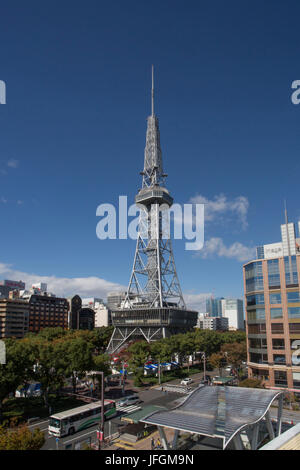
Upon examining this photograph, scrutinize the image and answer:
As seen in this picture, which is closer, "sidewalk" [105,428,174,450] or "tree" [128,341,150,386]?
Result: "sidewalk" [105,428,174,450]

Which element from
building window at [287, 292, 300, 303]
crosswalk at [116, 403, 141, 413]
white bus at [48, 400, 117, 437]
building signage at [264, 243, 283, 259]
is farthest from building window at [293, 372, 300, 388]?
white bus at [48, 400, 117, 437]

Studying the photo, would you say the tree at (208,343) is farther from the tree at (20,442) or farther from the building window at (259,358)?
the tree at (20,442)

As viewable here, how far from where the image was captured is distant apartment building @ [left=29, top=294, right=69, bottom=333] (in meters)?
164

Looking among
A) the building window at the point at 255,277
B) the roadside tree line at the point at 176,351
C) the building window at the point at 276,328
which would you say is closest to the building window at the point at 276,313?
the building window at the point at 276,328

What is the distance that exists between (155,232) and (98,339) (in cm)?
4831

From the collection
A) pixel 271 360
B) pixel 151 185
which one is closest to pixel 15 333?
pixel 151 185

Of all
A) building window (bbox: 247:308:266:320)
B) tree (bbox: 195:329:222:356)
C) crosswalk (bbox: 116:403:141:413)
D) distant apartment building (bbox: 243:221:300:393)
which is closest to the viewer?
crosswalk (bbox: 116:403:141:413)

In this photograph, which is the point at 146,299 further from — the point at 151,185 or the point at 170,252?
the point at 151,185

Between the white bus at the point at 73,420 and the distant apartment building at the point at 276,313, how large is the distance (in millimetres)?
31272

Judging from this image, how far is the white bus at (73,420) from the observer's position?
36.5 metres

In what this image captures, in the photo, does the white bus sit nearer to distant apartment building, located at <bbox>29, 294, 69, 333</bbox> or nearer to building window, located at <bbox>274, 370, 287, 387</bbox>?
building window, located at <bbox>274, 370, 287, 387</bbox>

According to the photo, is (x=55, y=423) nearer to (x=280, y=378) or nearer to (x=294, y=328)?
(x=280, y=378)

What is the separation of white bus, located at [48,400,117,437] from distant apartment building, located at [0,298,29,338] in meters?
115

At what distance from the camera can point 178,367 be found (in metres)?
86.9
